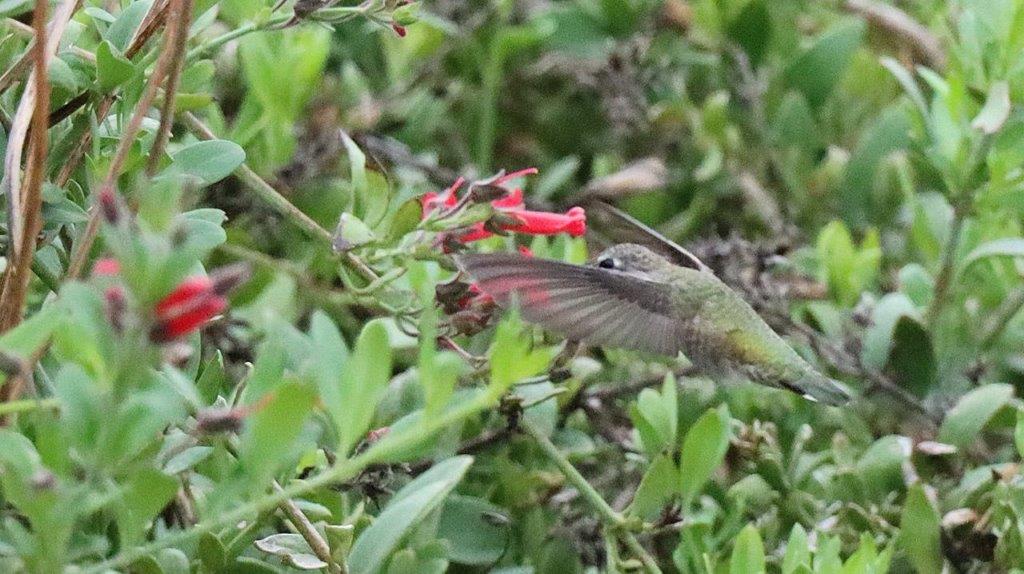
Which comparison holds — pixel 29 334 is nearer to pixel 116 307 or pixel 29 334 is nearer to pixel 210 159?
pixel 116 307

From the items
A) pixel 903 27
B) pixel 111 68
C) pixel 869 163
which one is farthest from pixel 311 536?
pixel 903 27

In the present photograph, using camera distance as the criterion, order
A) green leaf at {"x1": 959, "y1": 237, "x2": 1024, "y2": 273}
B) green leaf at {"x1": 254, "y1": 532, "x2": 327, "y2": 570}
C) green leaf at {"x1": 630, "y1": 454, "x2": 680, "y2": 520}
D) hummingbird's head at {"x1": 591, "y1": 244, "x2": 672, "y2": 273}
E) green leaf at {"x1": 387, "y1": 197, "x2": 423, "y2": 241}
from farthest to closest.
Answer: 1. green leaf at {"x1": 959, "y1": 237, "x2": 1024, "y2": 273}
2. hummingbird's head at {"x1": 591, "y1": 244, "x2": 672, "y2": 273}
3. green leaf at {"x1": 630, "y1": 454, "x2": 680, "y2": 520}
4. green leaf at {"x1": 387, "y1": 197, "x2": 423, "y2": 241}
5. green leaf at {"x1": 254, "y1": 532, "x2": 327, "y2": 570}

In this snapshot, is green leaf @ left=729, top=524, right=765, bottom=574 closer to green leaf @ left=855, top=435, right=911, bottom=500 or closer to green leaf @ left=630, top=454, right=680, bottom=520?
green leaf @ left=630, top=454, right=680, bottom=520

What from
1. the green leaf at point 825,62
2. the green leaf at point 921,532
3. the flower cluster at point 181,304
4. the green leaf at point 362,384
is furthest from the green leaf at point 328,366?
the green leaf at point 825,62

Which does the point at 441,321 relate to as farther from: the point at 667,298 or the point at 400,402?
the point at 667,298

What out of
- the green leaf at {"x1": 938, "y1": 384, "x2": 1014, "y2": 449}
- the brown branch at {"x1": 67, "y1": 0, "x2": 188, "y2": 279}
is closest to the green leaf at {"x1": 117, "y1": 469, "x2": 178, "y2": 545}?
the brown branch at {"x1": 67, "y1": 0, "x2": 188, "y2": 279}
